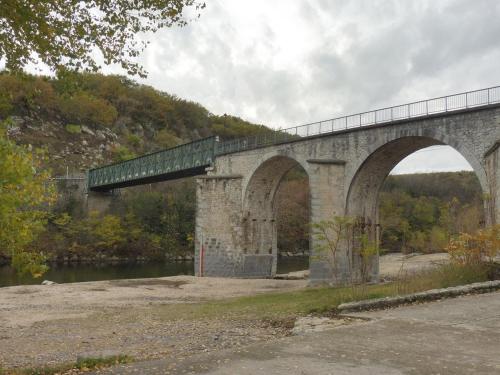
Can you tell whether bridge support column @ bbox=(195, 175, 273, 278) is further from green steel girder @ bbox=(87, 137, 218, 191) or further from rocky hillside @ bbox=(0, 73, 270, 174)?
rocky hillside @ bbox=(0, 73, 270, 174)

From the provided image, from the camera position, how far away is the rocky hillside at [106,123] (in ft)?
226

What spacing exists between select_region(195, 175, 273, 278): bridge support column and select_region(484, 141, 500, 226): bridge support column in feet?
54.3

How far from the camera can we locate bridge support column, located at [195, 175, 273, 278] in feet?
101

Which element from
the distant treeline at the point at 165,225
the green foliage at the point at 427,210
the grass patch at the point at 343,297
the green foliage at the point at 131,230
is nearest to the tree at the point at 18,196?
the grass patch at the point at 343,297

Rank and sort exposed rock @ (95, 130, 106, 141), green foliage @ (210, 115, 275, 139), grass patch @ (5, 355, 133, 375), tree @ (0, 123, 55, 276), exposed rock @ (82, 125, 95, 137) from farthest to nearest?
1. green foliage @ (210, 115, 275, 139)
2. exposed rock @ (95, 130, 106, 141)
3. exposed rock @ (82, 125, 95, 137)
4. grass patch @ (5, 355, 133, 375)
5. tree @ (0, 123, 55, 276)

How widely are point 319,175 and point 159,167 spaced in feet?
77.1

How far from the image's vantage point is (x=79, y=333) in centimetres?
1169

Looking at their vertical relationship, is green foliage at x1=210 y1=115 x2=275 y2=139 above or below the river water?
above

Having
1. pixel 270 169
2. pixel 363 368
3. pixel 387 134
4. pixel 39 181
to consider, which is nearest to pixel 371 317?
pixel 363 368

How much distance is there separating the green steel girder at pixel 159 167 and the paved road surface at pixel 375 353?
2712 cm

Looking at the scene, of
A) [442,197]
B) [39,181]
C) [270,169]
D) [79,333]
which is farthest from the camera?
[442,197]

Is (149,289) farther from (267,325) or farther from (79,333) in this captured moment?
(267,325)

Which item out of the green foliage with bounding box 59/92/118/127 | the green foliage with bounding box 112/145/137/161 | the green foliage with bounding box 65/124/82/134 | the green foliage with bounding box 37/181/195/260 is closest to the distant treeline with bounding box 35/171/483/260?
the green foliage with bounding box 37/181/195/260

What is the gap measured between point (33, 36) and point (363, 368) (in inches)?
304
